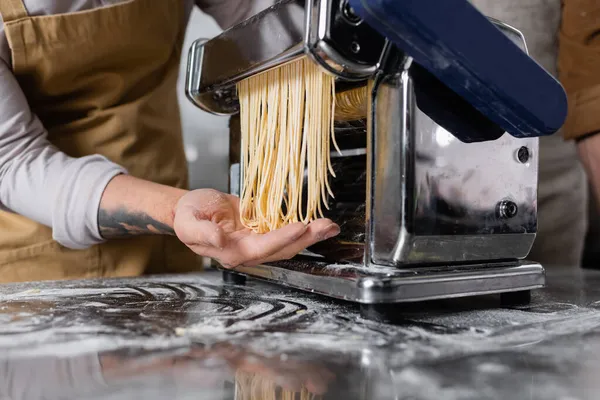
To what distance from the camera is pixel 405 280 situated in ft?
2.62

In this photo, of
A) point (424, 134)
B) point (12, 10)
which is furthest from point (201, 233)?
point (12, 10)

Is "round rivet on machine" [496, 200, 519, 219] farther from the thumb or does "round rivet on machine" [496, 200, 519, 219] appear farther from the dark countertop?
the thumb

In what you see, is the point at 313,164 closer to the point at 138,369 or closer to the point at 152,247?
the point at 138,369

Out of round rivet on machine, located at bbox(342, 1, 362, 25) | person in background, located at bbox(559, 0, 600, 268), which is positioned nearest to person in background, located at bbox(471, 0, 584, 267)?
person in background, located at bbox(559, 0, 600, 268)

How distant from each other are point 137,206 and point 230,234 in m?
0.26

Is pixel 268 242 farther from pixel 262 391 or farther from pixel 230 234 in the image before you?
pixel 262 391

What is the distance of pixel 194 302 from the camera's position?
94 cm

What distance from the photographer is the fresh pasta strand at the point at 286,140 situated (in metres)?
0.91

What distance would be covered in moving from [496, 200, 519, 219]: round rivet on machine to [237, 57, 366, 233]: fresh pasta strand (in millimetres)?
273

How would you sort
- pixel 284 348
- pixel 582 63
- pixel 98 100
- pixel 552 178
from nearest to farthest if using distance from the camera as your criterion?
pixel 284 348 → pixel 98 100 → pixel 582 63 → pixel 552 178

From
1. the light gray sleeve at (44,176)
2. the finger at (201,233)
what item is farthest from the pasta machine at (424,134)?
the light gray sleeve at (44,176)

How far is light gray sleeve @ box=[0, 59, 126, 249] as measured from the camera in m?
1.17

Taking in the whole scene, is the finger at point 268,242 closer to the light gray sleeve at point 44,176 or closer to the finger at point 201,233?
the finger at point 201,233

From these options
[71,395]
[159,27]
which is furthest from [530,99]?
[159,27]
